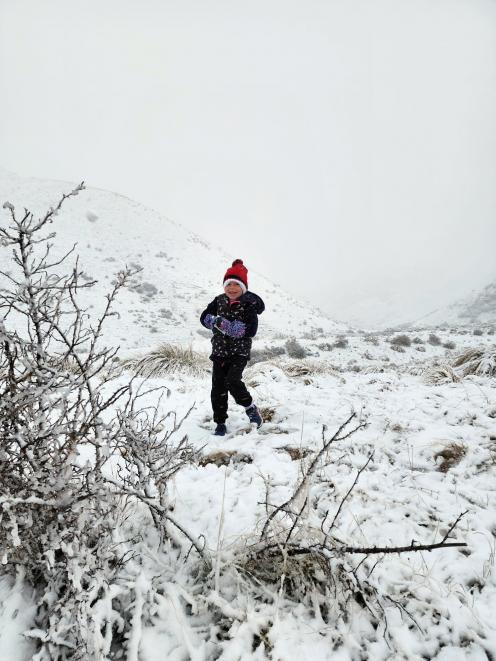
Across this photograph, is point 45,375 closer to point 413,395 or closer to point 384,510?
point 384,510

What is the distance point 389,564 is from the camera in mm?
1654

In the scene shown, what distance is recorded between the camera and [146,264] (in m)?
30.5

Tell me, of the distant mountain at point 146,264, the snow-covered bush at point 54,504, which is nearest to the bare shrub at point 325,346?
the distant mountain at point 146,264

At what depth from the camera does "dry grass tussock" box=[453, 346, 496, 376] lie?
6.25 m

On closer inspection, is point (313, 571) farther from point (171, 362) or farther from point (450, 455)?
point (171, 362)

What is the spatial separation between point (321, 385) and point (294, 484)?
3.28 metres

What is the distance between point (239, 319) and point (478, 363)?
191 inches

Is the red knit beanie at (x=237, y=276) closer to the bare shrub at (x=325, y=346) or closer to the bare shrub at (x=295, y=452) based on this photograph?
the bare shrub at (x=295, y=452)

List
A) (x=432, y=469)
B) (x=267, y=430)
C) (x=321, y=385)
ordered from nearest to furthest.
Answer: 1. (x=432, y=469)
2. (x=267, y=430)
3. (x=321, y=385)

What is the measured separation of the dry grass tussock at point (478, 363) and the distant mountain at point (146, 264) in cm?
1476

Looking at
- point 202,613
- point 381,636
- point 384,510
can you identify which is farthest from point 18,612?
point 384,510

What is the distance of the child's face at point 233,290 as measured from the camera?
4.07 meters

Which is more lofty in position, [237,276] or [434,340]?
[434,340]

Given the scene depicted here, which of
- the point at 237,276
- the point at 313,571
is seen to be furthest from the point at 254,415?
the point at 313,571
